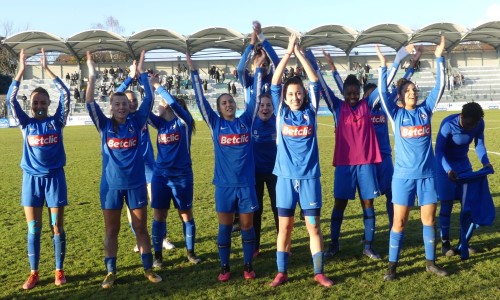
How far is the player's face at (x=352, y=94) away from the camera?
5109 mm

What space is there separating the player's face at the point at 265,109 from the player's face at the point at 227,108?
2.55 feet

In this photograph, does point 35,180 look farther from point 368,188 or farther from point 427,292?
point 427,292

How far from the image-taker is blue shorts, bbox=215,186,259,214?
456cm

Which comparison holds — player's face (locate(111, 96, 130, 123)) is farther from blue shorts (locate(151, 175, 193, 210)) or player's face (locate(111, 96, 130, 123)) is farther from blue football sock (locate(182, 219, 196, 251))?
blue football sock (locate(182, 219, 196, 251))

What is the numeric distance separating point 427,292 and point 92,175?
30.4 feet

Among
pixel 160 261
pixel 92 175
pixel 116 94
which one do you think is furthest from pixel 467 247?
pixel 92 175

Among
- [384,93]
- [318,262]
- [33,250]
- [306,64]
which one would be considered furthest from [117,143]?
[384,93]

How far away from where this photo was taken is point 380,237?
5.98m

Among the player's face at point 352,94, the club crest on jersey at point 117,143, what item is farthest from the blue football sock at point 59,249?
the player's face at point 352,94

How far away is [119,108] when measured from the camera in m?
4.53

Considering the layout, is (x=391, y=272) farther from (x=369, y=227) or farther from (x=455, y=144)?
(x=455, y=144)

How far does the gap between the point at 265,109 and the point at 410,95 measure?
168cm

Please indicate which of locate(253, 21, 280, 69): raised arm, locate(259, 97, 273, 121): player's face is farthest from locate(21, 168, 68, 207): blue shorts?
locate(253, 21, 280, 69): raised arm

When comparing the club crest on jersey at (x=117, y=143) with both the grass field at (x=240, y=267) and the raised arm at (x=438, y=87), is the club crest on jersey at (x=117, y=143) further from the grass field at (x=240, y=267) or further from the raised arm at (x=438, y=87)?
the raised arm at (x=438, y=87)
